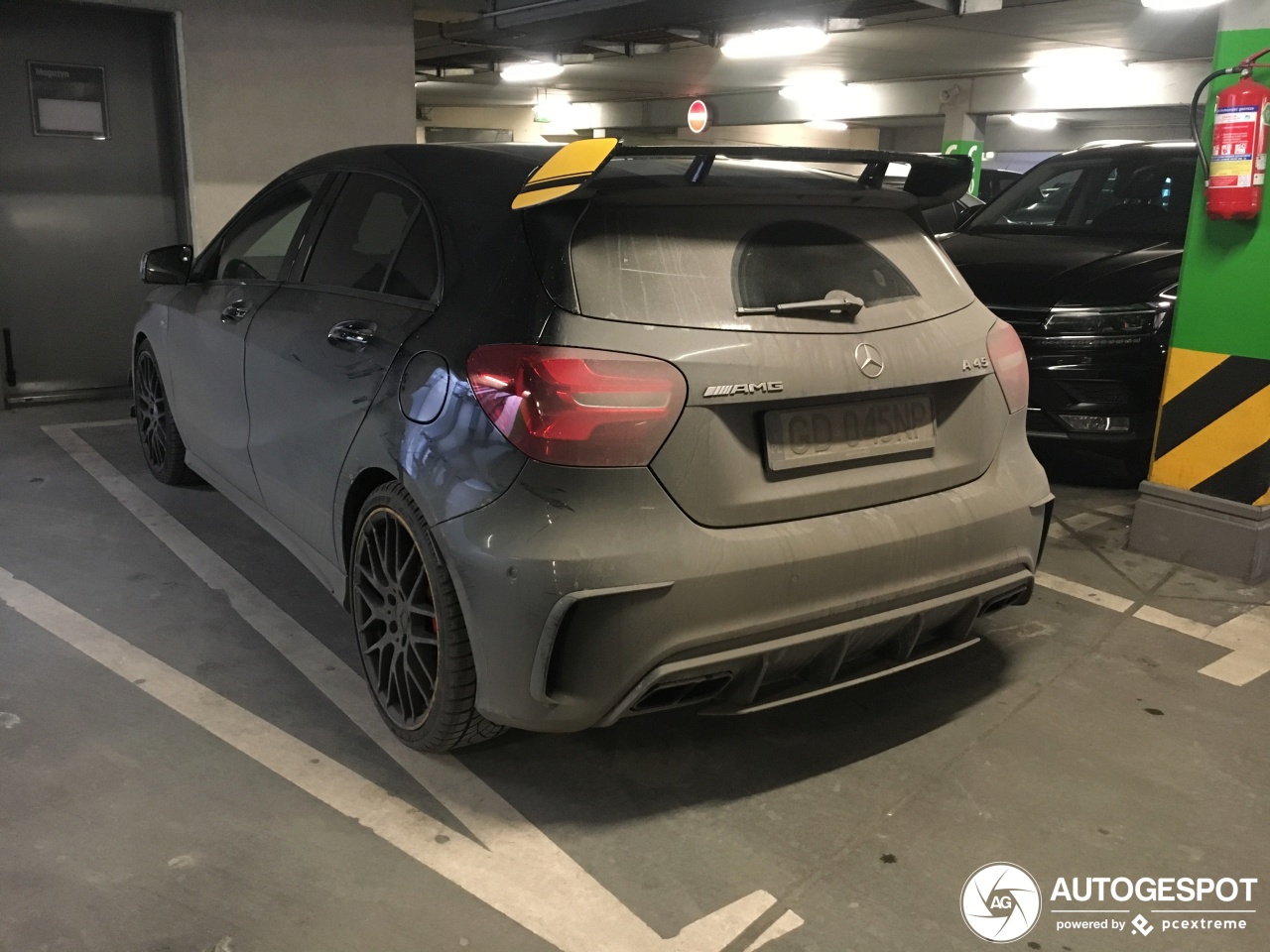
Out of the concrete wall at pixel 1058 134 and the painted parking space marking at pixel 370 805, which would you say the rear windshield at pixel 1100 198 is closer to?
the painted parking space marking at pixel 370 805

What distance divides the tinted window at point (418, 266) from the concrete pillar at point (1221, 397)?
2950mm

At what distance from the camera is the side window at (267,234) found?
356 centimetres

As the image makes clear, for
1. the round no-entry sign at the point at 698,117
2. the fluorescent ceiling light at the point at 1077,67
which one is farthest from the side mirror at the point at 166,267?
the round no-entry sign at the point at 698,117

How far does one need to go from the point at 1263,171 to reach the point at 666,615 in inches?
117

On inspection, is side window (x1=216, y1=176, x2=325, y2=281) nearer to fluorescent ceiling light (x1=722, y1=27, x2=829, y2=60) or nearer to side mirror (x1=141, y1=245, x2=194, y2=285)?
side mirror (x1=141, y1=245, x2=194, y2=285)

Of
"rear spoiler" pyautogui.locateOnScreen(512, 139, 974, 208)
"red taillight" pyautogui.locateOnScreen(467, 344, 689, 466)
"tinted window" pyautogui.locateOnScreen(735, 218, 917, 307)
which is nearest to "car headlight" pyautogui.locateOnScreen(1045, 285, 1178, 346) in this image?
"rear spoiler" pyautogui.locateOnScreen(512, 139, 974, 208)

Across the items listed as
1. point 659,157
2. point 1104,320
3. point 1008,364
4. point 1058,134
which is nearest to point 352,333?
point 659,157

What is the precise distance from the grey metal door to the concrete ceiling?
7.53 feet

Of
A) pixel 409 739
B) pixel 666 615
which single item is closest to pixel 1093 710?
pixel 666 615

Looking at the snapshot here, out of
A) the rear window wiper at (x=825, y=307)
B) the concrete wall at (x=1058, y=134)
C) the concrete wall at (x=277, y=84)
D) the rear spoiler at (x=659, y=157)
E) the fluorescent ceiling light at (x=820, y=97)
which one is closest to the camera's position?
the rear spoiler at (x=659, y=157)

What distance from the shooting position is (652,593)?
2.20 m

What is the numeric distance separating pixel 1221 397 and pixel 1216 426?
0.12 meters

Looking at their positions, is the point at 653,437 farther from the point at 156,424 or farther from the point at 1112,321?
the point at 1112,321

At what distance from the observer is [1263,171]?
378cm
